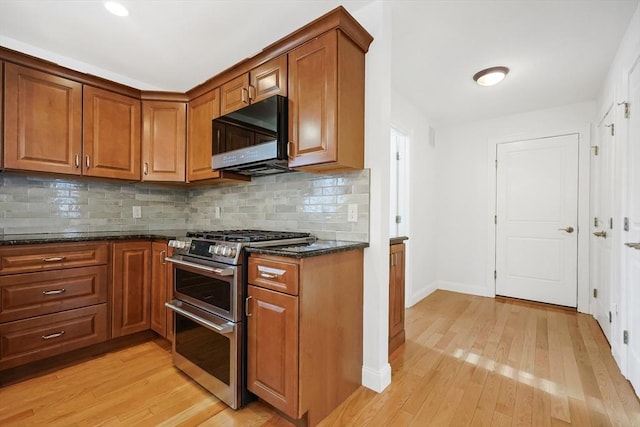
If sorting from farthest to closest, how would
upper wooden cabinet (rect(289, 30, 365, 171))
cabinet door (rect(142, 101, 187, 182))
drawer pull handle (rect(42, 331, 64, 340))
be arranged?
cabinet door (rect(142, 101, 187, 182)) < drawer pull handle (rect(42, 331, 64, 340)) < upper wooden cabinet (rect(289, 30, 365, 171))

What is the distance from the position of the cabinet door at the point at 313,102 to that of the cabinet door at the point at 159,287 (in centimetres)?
148

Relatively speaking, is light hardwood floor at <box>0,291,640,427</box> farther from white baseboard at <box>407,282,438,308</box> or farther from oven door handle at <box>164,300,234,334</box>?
white baseboard at <box>407,282,438,308</box>

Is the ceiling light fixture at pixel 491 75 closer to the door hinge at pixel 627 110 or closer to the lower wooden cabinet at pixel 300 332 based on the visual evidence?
the door hinge at pixel 627 110

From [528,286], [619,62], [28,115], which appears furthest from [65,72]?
[528,286]

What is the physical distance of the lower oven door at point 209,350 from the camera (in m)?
1.62

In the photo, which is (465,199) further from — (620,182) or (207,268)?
(207,268)

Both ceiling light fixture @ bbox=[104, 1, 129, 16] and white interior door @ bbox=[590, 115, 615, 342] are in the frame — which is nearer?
ceiling light fixture @ bbox=[104, 1, 129, 16]

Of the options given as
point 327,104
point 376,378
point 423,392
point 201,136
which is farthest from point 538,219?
point 201,136

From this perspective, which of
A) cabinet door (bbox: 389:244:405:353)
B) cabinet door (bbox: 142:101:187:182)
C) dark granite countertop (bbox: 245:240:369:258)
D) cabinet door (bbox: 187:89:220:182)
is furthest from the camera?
cabinet door (bbox: 142:101:187:182)

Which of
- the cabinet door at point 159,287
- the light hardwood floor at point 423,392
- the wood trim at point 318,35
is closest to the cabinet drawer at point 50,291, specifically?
the cabinet door at point 159,287

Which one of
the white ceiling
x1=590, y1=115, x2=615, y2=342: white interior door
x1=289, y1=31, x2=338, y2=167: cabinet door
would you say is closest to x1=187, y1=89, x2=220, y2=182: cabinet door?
the white ceiling

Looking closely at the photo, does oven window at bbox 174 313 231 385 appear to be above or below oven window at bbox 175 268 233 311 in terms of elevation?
below

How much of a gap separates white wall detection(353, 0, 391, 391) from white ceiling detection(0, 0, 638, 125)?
0.26 metres

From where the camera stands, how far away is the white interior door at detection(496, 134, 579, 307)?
3.44 metres
